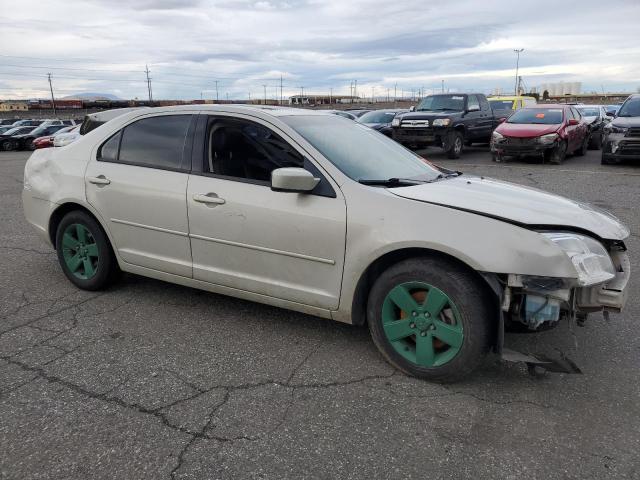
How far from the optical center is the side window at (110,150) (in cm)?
437

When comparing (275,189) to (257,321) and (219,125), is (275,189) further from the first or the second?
(257,321)

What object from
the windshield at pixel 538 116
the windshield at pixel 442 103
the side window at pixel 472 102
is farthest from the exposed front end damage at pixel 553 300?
the side window at pixel 472 102

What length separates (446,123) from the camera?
15.3 meters

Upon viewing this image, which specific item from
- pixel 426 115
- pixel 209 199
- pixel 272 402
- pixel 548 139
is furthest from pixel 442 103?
pixel 272 402

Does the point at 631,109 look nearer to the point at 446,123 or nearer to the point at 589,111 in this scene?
the point at 446,123

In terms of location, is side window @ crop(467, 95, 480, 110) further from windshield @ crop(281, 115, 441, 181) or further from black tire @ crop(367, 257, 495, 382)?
black tire @ crop(367, 257, 495, 382)

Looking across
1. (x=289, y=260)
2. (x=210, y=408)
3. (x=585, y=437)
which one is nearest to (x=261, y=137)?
(x=289, y=260)

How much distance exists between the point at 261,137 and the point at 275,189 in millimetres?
551

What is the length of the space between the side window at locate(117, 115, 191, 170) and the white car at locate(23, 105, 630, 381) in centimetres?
1

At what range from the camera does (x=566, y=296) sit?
9.48 feet

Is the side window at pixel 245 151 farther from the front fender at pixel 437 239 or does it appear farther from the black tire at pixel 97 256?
the black tire at pixel 97 256

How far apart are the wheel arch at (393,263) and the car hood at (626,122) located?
11.9 meters

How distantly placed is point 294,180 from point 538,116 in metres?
13.4

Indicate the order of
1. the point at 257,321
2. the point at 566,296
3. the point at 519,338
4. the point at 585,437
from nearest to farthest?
the point at 585,437, the point at 566,296, the point at 519,338, the point at 257,321
